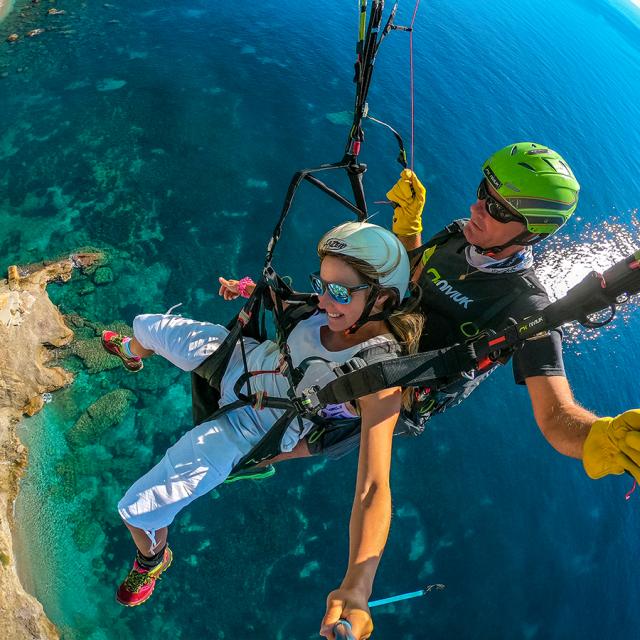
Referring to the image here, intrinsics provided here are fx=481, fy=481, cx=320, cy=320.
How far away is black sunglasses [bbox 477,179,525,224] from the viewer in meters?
3.80

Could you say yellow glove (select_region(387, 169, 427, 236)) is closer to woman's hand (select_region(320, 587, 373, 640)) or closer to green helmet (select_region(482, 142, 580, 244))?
green helmet (select_region(482, 142, 580, 244))

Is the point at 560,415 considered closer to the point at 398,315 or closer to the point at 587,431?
the point at 587,431

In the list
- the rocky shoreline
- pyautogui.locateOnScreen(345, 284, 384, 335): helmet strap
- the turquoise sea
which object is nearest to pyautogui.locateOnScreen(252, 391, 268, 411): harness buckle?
pyautogui.locateOnScreen(345, 284, 384, 335): helmet strap

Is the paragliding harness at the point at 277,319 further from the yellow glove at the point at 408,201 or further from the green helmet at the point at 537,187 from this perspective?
the green helmet at the point at 537,187

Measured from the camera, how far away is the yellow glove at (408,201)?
15.8 feet

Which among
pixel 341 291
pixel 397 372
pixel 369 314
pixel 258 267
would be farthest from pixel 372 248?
pixel 258 267

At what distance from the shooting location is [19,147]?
17906mm

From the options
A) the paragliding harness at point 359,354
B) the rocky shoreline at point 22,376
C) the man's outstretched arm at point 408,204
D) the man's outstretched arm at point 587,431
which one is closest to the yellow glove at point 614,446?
the man's outstretched arm at point 587,431

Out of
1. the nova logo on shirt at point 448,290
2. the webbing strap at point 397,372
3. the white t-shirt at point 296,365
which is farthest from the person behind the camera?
the nova logo on shirt at point 448,290

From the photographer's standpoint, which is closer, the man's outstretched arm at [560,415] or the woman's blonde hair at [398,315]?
the man's outstretched arm at [560,415]

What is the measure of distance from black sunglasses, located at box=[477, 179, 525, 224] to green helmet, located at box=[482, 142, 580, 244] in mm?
54

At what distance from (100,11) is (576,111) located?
25.1 m

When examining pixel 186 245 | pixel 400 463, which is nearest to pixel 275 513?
pixel 400 463

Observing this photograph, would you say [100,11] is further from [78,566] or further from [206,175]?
[78,566]
